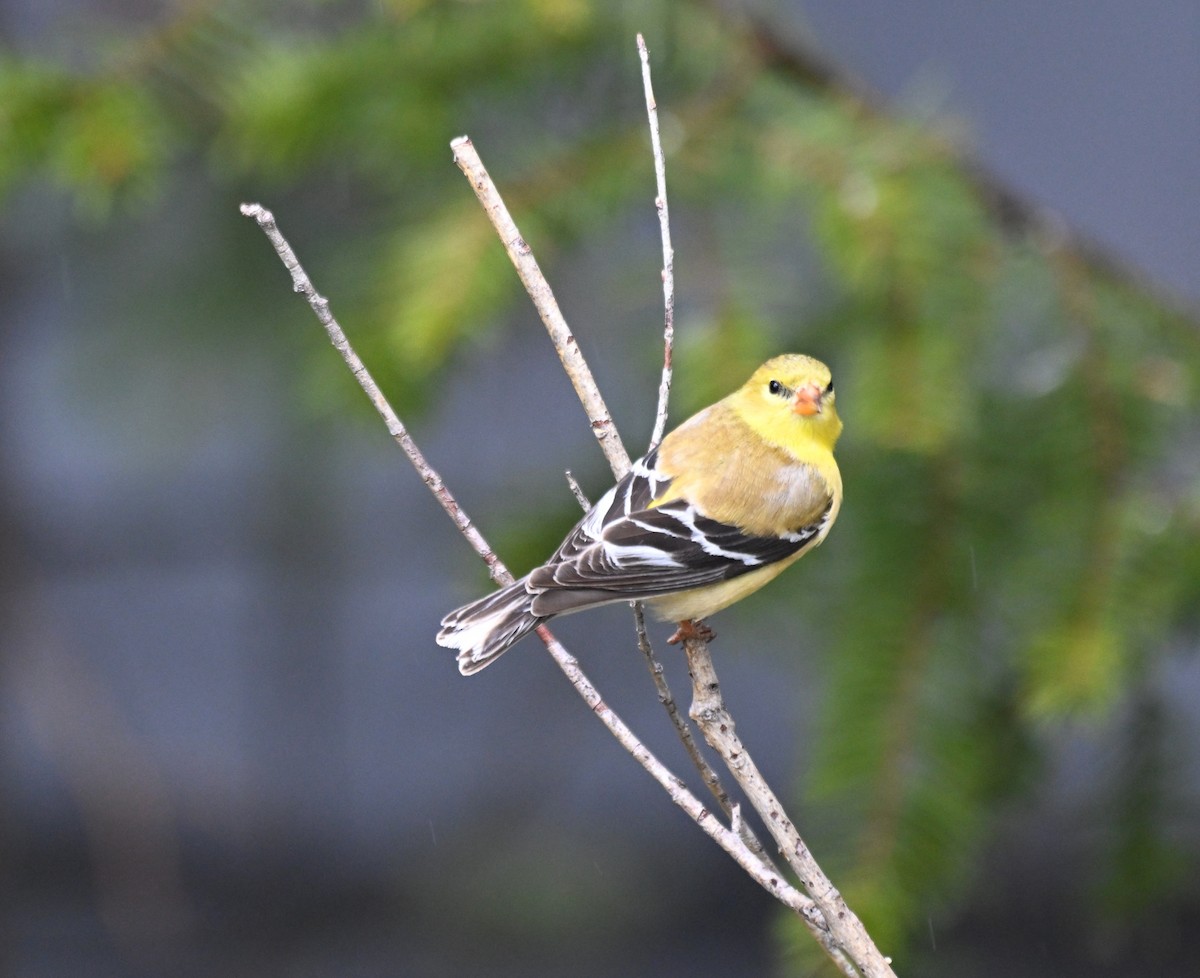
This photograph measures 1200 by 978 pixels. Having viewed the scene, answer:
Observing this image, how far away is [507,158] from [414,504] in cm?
203

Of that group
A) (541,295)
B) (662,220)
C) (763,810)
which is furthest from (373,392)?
(763,810)

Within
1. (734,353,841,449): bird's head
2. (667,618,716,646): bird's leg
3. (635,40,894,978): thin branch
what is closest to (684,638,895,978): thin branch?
(635,40,894,978): thin branch

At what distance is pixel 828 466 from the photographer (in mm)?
2188

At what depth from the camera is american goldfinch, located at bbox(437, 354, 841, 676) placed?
1819 mm

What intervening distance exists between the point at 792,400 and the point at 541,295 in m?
0.78

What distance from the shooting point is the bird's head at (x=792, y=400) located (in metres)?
2.07

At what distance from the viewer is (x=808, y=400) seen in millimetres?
2127

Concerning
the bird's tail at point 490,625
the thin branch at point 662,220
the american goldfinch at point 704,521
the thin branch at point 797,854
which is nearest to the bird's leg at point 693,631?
the american goldfinch at point 704,521

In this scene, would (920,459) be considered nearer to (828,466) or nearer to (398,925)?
(828,466)

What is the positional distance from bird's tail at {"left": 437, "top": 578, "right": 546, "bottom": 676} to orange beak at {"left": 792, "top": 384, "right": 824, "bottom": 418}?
56 cm

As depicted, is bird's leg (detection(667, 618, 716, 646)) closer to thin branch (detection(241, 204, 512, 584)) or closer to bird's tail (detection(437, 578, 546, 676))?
bird's tail (detection(437, 578, 546, 676))

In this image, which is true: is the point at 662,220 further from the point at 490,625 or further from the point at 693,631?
the point at 693,631

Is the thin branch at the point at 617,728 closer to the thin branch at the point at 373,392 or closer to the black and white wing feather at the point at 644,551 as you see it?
the thin branch at the point at 373,392

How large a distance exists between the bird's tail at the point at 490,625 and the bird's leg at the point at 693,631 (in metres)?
0.26
